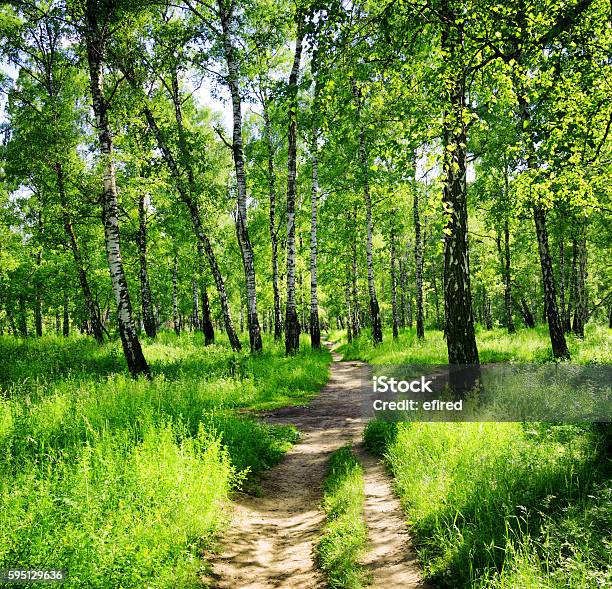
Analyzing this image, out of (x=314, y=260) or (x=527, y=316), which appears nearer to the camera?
(x=314, y=260)

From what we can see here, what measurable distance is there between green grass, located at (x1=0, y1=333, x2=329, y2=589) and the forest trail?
0.29 m

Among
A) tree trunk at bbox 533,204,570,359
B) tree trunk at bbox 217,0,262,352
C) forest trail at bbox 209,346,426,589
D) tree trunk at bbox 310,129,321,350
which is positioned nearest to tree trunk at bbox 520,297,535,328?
tree trunk at bbox 310,129,321,350

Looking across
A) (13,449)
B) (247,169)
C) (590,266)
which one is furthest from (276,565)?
(590,266)

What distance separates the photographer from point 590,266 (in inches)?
1651

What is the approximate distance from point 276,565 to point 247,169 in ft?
78.9

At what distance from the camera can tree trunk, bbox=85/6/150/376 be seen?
446 inches

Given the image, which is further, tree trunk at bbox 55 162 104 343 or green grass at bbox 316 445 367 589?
tree trunk at bbox 55 162 104 343

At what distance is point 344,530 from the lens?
466cm

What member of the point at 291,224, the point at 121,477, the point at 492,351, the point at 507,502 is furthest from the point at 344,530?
the point at 492,351

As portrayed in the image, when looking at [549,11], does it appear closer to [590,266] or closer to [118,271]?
[118,271]

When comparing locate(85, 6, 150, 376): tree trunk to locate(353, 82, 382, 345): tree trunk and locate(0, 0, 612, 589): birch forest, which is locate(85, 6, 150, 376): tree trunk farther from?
locate(353, 82, 382, 345): tree trunk

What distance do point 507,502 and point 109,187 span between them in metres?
12.1

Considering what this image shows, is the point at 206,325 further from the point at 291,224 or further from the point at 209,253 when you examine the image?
the point at 291,224

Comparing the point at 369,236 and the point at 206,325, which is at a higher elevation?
the point at 369,236
